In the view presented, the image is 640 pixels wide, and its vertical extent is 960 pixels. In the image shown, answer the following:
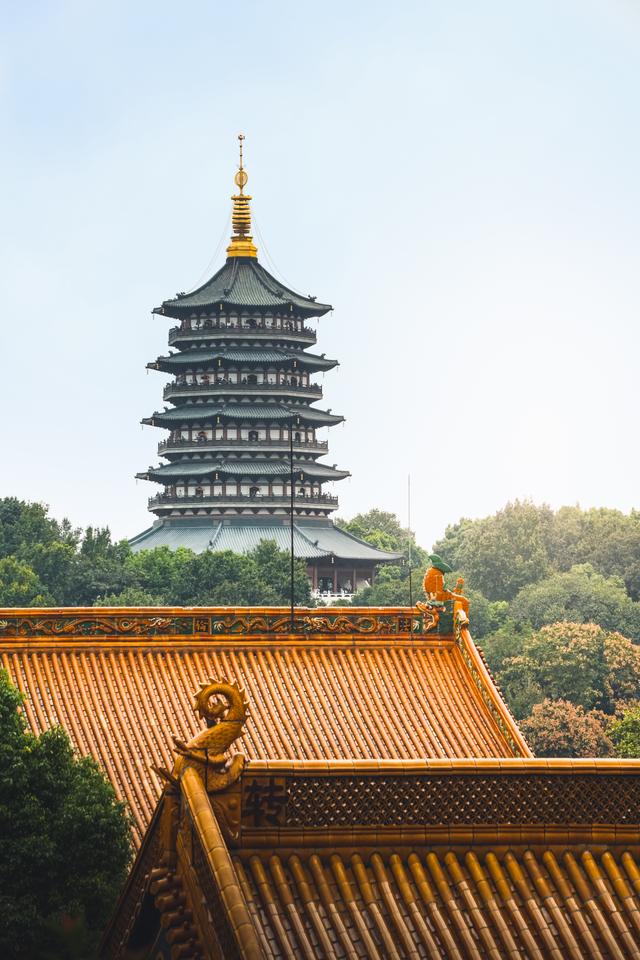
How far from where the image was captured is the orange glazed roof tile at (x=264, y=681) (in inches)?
793

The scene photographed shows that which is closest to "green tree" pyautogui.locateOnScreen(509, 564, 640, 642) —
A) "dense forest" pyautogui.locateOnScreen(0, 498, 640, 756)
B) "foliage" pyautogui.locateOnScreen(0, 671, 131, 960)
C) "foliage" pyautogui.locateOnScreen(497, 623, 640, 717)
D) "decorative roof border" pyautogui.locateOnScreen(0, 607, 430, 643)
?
"dense forest" pyautogui.locateOnScreen(0, 498, 640, 756)

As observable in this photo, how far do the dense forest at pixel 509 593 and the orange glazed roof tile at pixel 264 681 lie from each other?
20077mm

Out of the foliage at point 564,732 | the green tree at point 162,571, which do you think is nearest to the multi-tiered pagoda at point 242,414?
the green tree at point 162,571

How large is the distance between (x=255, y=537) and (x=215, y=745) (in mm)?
71447

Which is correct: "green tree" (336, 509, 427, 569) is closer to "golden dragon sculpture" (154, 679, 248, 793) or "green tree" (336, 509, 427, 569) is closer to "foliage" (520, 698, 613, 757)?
"foliage" (520, 698, 613, 757)

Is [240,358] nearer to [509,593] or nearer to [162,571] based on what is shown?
[162,571]

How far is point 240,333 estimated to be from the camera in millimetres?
78625

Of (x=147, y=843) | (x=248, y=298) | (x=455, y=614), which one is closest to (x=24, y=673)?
(x=455, y=614)

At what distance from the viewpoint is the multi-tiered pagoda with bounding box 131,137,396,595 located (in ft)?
259

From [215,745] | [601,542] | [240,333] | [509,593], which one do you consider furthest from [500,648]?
[215,745]

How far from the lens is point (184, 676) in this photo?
21.0m

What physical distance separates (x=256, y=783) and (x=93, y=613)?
1213cm

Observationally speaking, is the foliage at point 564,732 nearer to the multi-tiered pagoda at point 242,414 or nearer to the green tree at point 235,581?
the green tree at point 235,581

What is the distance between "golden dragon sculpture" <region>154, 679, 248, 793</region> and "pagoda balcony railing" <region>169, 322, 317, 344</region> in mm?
69761
